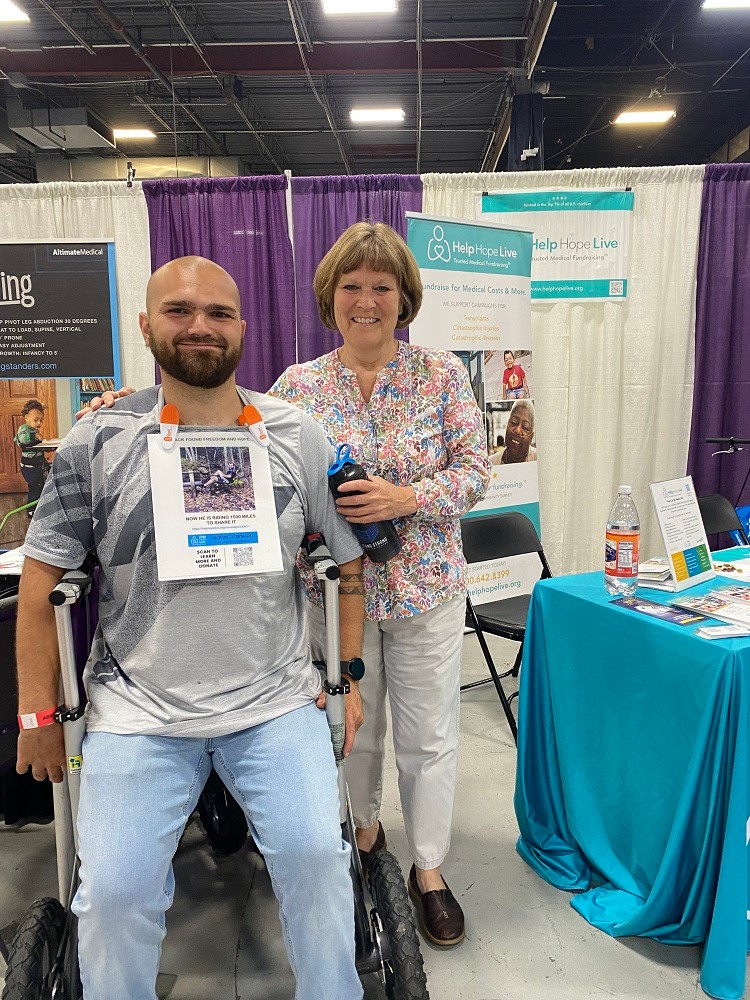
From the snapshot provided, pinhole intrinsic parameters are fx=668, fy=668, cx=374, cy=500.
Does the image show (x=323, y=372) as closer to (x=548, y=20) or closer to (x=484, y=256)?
(x=484, y=256)

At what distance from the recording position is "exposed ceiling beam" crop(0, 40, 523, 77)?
567 centimetres

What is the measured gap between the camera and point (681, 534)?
190cm

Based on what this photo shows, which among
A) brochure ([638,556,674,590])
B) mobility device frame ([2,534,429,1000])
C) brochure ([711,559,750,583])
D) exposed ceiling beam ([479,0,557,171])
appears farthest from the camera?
exposed ceiling beam ([479,0,557,171])

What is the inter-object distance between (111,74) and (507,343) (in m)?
4.76

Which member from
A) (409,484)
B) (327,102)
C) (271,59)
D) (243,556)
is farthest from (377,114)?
(243,556)

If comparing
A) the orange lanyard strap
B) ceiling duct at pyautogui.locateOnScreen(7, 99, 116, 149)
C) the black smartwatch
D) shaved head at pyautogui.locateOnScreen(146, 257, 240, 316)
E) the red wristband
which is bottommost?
the red wristband

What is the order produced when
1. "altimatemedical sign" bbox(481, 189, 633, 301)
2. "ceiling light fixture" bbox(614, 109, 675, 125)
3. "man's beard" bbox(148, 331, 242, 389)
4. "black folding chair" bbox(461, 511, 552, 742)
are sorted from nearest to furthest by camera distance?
"man's beard" bbox(148, 331, 242, 389)
"black folding chair" bbox(461, 511, 552, 742)
"altimatemedical sign" bbox(481, 189, 633, 301)
"ceiling light fixture" bbox(614, 109, 675, 125)

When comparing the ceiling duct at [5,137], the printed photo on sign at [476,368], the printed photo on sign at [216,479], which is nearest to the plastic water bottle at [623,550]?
the printed photo on sign at [216,479]

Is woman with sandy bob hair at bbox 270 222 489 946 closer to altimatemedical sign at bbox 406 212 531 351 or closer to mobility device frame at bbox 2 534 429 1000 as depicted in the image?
mobility device frame at bbox 2 534 429 1000

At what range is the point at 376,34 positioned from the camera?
562 cm

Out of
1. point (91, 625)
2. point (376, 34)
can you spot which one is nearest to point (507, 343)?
point (91, 625)

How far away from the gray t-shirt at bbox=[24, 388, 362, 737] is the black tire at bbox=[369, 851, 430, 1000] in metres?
0.45

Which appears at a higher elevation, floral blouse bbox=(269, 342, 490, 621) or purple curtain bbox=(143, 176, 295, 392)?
purple curtain bbox=(143, 176, 295, 392)

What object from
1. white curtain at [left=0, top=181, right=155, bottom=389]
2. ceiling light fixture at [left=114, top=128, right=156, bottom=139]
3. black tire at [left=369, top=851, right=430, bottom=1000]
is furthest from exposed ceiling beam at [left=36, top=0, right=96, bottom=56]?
black tire at [left=369, top=851, right=430, bottom=1000]
